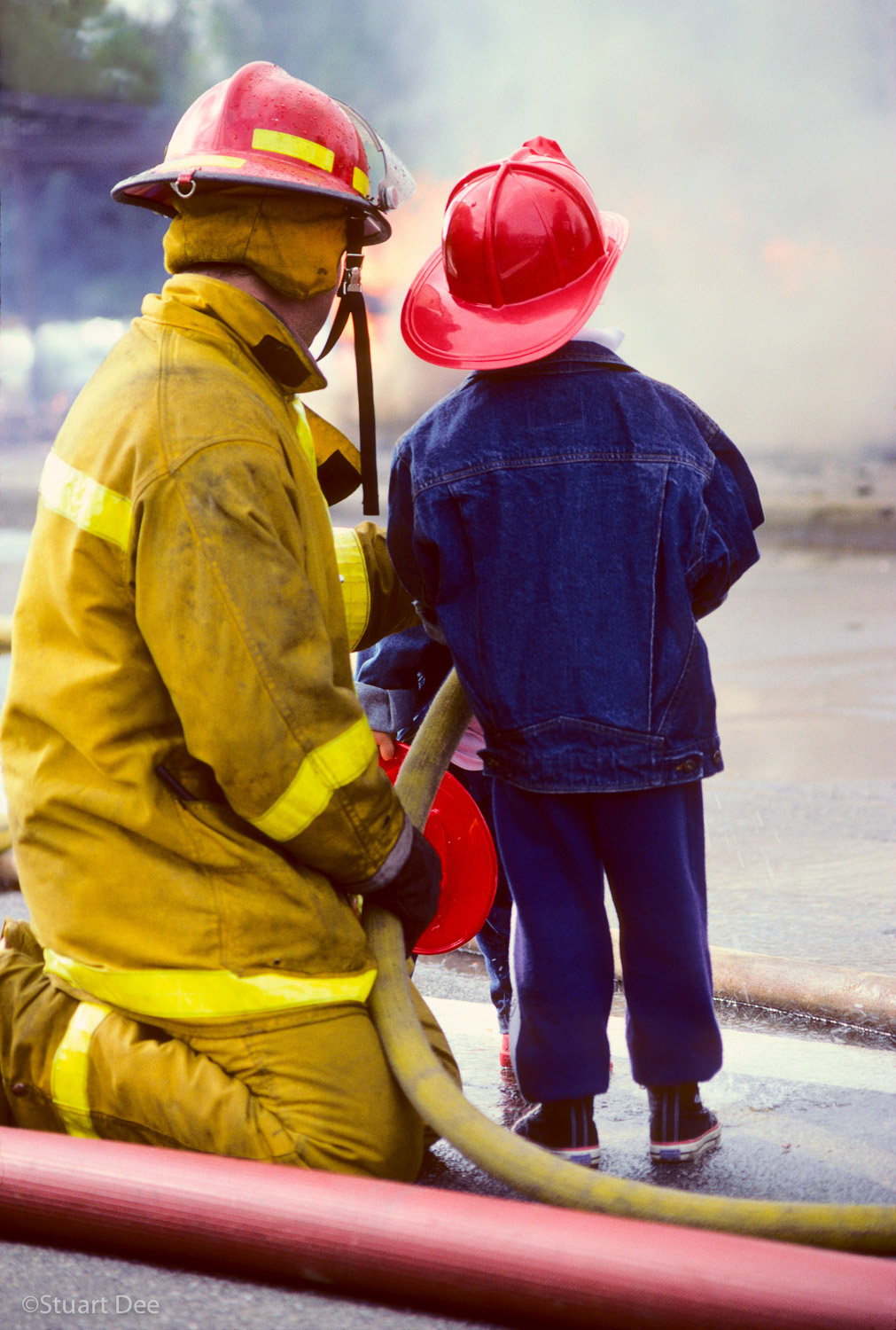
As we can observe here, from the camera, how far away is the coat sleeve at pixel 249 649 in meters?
2.00

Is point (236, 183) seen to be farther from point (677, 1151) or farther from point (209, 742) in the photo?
point (677, 1151)

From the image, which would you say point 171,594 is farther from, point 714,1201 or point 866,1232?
point 866,1232

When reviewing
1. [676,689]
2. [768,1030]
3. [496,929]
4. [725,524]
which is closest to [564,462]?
[725,524]

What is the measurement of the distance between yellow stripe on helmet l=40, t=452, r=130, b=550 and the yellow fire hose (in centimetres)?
73

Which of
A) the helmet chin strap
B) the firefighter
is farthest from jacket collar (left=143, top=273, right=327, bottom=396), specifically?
the helmet chin strap

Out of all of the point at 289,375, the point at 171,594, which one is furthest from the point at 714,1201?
the point at 289,375

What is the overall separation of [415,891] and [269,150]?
3.93ft

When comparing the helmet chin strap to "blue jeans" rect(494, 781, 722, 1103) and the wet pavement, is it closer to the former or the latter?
"blue jeans" rect(494, 781, 722, 1103)

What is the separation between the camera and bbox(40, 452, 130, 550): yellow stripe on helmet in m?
2.06

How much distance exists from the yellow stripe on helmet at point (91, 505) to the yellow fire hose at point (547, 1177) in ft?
2.41

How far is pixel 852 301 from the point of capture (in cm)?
1572

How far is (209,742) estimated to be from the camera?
201 cm

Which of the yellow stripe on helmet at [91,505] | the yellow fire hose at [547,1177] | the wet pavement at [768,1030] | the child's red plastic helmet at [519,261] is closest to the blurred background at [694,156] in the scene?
the wet pavement at [768,1030]

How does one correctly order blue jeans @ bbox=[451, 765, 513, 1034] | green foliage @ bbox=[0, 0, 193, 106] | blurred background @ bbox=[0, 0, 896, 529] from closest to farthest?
1. blue jeans @ bbox=[451, 765, 513, 1034]
2. blurred background @ bbox=[0, 0, 896, 529]
3. green foliage @ bbox=[0, 0, 193, 106]
